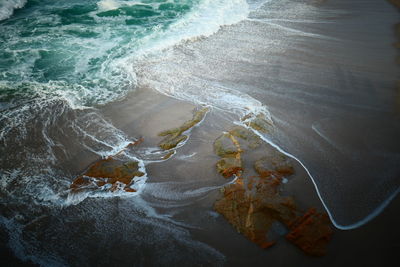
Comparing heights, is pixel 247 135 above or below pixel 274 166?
above

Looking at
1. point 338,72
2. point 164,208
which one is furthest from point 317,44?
point 164,208

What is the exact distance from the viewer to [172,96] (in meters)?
5.26

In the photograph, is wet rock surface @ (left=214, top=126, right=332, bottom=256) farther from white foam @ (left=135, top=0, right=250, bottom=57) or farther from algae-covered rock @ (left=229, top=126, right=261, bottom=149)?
white foam @ (left=135, top=0, right=250, bottom=57)

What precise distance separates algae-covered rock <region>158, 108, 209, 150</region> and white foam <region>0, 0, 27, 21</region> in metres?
9.64

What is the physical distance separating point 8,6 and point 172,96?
9822mm

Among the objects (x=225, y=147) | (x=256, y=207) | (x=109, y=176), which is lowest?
(x=256, y=207)

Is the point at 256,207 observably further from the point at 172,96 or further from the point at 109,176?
the point at 172,96

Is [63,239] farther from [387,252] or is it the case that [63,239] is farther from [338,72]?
[338,72]

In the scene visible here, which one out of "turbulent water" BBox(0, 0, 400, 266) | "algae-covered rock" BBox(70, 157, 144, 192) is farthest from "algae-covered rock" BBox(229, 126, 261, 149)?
"algae-covered rock" BBox(70, 157, 144, 192)

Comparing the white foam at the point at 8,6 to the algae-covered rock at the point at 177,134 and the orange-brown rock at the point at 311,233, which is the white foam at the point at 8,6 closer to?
the algae-covered rock at the point at 177,134

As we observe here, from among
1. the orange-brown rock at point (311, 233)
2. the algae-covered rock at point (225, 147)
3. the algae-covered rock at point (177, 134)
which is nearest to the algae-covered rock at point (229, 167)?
the algae-covered rock at point (225, 147)

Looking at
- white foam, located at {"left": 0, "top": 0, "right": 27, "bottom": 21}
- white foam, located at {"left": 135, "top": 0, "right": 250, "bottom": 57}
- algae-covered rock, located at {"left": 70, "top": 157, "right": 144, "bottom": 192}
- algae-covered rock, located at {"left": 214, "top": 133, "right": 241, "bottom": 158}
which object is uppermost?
white foam, located at {"left": 0, "top": 0, "right": 27, "bottom": 21}

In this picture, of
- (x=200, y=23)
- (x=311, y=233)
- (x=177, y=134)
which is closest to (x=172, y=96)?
(x=177, y=134)

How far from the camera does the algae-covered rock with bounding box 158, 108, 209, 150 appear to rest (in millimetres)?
4056
